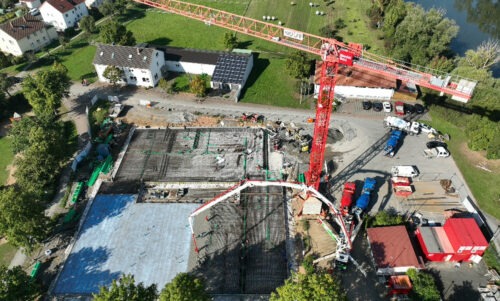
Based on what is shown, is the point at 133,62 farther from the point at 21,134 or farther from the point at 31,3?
the point at 31,3

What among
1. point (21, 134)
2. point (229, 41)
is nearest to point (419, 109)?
point (229, 41)

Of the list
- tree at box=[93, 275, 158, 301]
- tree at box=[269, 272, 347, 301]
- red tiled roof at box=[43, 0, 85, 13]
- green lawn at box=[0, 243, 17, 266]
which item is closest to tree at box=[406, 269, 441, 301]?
tree at box=[269, 272, 347, 301]

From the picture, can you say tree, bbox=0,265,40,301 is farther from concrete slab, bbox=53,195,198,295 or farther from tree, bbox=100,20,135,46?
tree, bbox=100,20,135,46

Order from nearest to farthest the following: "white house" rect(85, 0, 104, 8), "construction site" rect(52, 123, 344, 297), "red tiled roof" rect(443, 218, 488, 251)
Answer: "red tiled roof" rect(443, 218, 488, 251), "construction site" rect(52, 123, 344, 297), "white house" rect(85, 0, 104, 8)

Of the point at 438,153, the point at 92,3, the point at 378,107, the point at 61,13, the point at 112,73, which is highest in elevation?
the point at 92,3

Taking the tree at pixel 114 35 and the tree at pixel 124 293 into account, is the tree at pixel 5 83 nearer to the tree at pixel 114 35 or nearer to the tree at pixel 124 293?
the tree at pixel 114 35

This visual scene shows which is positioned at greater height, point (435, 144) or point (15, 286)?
point (15, 286)
